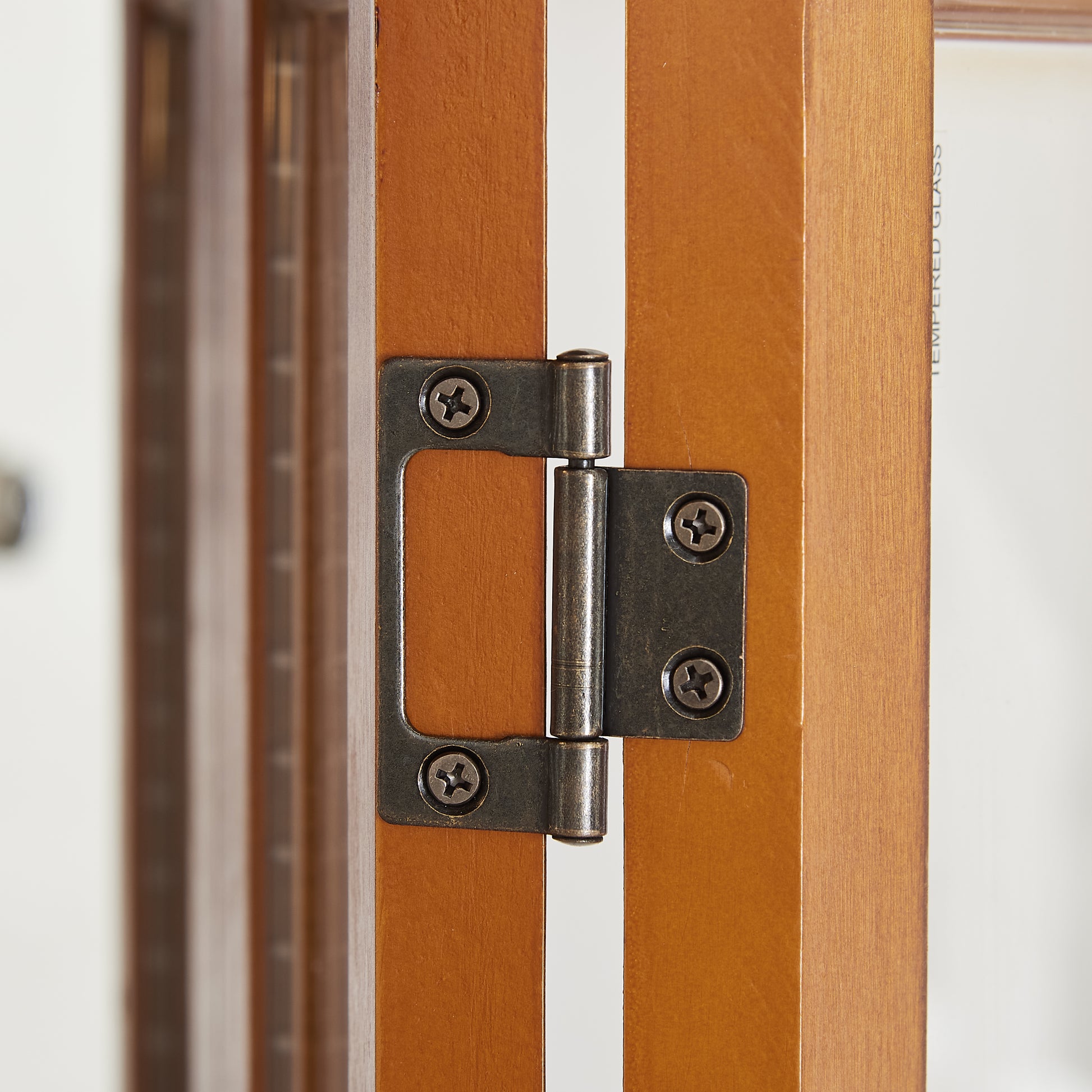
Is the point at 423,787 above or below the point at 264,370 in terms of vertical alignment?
below

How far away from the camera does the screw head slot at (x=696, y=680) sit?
26cm

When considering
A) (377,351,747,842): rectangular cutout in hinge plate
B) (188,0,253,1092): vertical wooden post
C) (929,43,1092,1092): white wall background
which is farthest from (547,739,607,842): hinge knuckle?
(188,0,253,1092): vertical wooden post

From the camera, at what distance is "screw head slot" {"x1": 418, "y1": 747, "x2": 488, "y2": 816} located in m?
0.27

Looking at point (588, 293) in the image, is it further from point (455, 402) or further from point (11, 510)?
point (11, 510)

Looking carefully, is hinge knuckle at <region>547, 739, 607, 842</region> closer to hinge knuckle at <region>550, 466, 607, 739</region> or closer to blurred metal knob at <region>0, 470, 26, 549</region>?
hinge knuckle at <region>550, 466, 607, 739</region>

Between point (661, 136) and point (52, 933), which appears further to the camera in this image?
point (52, 933)

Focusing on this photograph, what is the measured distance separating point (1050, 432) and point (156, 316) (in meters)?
0.56

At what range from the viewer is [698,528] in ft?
0.86

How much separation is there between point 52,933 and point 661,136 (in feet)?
2.10

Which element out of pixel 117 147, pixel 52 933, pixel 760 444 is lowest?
pixel 52 933

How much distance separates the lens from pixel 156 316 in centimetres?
68

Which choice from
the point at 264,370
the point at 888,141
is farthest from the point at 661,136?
the point at 264,370

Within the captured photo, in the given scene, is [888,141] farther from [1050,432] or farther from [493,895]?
[493,895]

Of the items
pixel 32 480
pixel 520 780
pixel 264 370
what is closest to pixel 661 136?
pixel 520 780
